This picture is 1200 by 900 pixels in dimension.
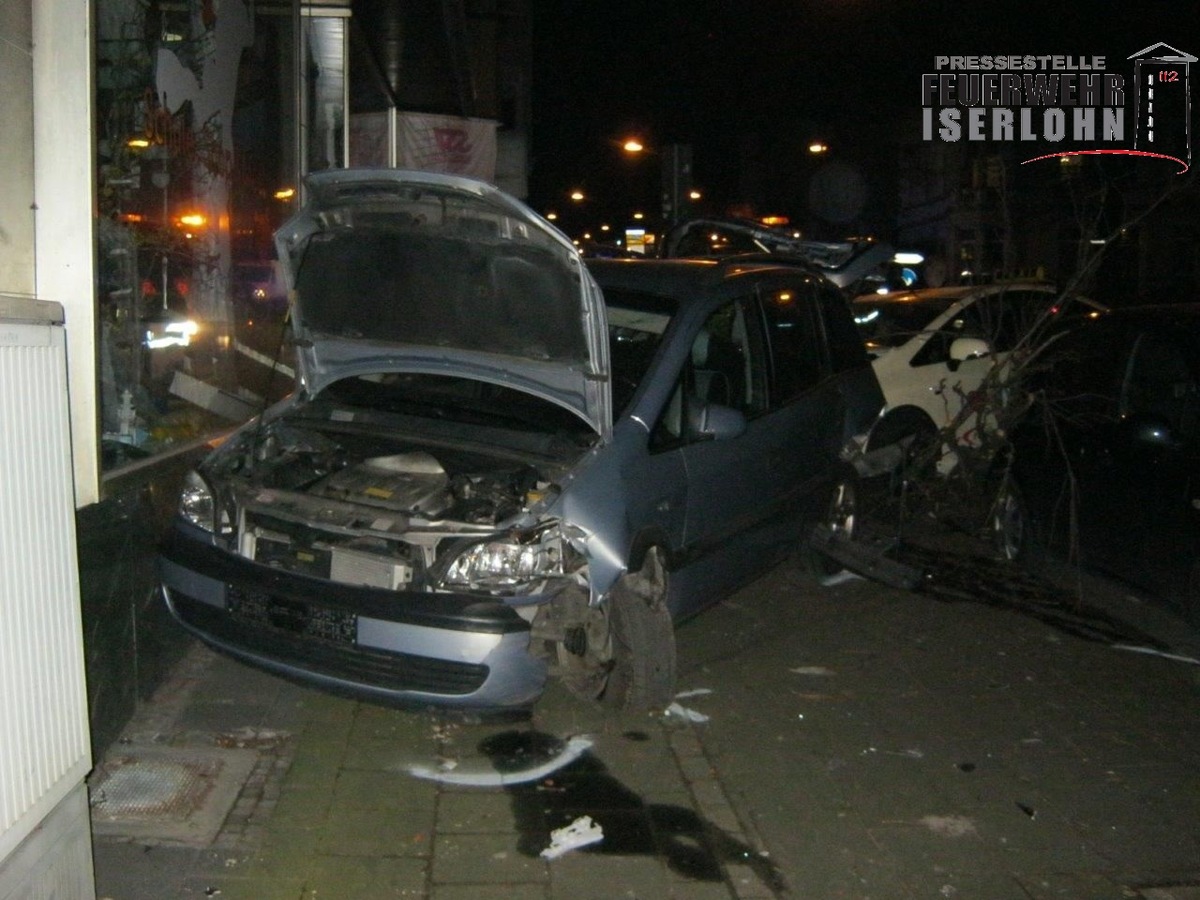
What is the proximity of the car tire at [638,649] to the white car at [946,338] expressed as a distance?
464 cm

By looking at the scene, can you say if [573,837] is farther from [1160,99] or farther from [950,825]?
[1160,99]

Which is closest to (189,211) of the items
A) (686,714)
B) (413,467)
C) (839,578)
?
(413,467)

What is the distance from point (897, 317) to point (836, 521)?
3.88 metres

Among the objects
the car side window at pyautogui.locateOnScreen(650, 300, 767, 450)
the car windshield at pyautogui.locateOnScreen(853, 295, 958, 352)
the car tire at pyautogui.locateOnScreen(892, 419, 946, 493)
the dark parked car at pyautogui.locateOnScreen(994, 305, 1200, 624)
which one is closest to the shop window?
the car side window at pyautogui.locateOnScreen(650, 300, 767, 450)

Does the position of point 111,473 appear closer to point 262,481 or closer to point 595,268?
point 262,481

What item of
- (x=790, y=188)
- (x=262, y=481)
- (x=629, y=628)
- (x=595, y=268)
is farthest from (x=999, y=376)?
(x=790, y=188)

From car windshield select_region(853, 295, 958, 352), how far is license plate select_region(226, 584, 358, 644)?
263 inches

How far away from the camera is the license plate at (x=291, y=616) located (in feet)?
15.2

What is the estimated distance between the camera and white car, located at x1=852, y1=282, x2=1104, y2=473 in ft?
31.6

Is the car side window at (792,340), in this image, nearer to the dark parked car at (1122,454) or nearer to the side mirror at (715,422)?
the side mirror at (715,422)

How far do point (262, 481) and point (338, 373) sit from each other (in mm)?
870

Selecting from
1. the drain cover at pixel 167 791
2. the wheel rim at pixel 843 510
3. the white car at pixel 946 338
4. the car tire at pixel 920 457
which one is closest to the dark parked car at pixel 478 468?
the drain cover at pixel 167 791

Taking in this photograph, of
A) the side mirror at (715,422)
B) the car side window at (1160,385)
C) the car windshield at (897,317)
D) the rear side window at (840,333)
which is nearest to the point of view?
the side mirror at (715,422)

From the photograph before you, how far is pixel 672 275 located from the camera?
20.3 feet
